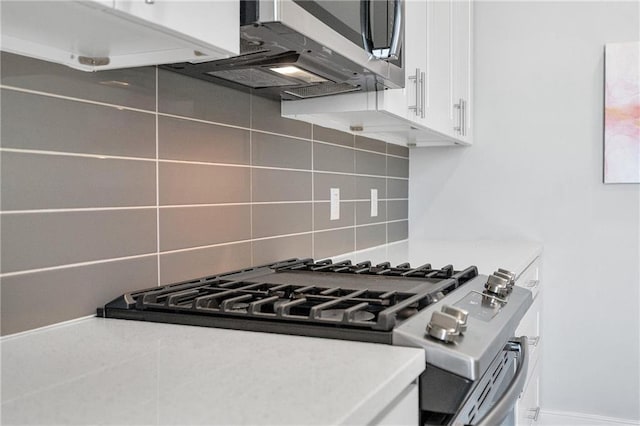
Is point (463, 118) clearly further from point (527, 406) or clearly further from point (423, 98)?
point (527, 406)

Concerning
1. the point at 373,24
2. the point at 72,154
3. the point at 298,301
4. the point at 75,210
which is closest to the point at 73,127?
the point at 72,154

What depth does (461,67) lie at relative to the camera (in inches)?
104

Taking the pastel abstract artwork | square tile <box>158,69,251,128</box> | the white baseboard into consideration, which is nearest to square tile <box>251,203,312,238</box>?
square tile <box>158,69,251,128</box>

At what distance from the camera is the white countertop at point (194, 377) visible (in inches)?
26.0

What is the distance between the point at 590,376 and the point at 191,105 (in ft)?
7.36

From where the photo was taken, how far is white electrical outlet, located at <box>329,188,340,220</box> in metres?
2.21

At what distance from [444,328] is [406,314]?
0.17 m

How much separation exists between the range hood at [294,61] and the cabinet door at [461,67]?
3.19 ft

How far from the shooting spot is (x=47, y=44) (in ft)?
3.21

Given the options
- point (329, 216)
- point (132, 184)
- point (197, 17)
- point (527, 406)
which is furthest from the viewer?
point (329, 216)

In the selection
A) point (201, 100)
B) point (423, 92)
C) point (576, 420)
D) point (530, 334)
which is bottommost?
point (576, 420)

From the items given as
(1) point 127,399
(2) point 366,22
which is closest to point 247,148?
(2) point 366,22

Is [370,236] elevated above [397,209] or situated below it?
below

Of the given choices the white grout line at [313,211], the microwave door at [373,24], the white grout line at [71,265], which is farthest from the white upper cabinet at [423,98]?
the white grout line at [71,265]
